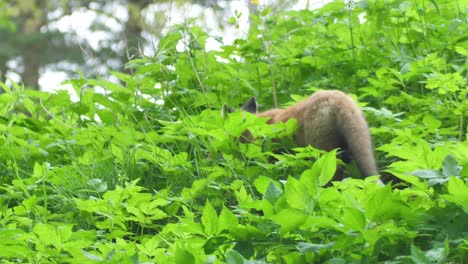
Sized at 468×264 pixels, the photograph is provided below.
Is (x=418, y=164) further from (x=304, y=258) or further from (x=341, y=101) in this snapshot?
(x=341, y=101)

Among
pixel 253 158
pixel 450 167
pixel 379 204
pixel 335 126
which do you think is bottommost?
pixel 253 158

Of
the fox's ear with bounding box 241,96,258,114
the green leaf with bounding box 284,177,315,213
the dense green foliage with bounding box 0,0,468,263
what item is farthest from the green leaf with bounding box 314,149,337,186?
the fox's ear with bounding box 241,96,258,114

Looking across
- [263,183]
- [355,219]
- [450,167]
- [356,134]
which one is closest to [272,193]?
[263,183]

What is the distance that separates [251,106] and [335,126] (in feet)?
3.52

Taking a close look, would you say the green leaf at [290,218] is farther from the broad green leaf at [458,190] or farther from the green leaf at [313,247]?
the broad green leaf at [458,190]

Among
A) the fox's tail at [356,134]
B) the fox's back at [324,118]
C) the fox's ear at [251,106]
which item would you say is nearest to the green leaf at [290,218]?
the fox's tail at [356,134]

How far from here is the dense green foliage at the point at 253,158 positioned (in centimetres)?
334

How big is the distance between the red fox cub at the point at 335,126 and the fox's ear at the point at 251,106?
1.91ft

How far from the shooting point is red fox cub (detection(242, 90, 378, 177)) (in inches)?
212

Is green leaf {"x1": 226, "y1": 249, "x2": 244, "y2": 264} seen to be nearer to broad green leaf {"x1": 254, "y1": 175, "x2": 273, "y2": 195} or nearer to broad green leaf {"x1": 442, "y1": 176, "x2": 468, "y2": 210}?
broad green leaf {"x1": 254, "y1": 175, "x2": 273, "y2": 195}

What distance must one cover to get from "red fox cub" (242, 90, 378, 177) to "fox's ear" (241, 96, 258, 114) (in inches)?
22.9

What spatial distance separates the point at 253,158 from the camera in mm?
5422

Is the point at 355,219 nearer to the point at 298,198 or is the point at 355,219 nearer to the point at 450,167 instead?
the point at 298,198

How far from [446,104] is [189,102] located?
81.3 inches
